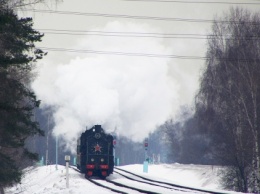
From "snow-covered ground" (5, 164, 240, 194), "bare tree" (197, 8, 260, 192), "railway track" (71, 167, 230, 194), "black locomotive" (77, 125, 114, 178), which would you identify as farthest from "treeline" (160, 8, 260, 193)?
"black locomotive" (77, 125, 114, 178)

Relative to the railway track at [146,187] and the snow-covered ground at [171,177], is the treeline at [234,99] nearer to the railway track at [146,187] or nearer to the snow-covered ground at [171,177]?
the snow-covered ground at [171,177]

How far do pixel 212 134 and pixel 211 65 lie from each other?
431cm

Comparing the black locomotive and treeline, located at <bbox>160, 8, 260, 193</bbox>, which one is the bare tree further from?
the black locomotive

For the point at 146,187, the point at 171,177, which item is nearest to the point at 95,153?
the point at 171,177

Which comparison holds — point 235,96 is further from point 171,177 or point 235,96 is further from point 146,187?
point 171,177

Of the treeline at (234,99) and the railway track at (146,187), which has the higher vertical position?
the treeline at (234,99)

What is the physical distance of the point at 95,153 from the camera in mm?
33750

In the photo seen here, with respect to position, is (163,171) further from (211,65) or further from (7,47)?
(7,47)

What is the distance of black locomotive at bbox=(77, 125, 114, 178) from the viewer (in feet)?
110

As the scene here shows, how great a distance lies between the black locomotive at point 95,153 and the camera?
33438 millimetres

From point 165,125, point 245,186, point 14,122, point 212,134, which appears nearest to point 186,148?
point 165,125

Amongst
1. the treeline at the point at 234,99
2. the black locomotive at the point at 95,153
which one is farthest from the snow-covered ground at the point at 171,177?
the treeline at the point at 234,99

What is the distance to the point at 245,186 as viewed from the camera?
2923 cm

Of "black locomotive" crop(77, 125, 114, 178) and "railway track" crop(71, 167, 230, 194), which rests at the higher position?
"black locomotive" crop(77, 125, 114, 178)
